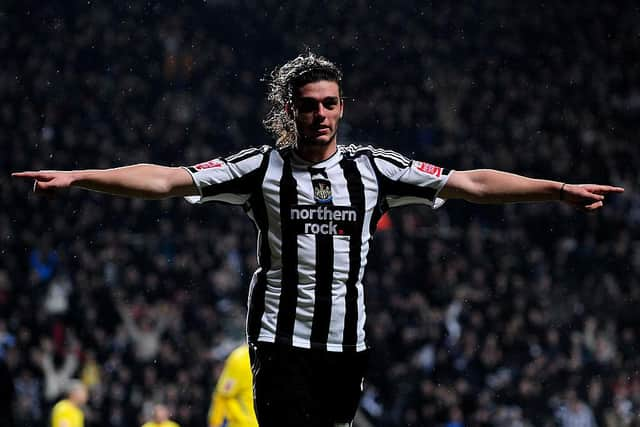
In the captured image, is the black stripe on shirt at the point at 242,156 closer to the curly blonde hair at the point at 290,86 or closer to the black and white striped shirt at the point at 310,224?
the black and white striped shirt at the point at 310,224

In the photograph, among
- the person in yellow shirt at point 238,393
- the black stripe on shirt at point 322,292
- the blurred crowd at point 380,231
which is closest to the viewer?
the black stripe on shirt at point 322,292

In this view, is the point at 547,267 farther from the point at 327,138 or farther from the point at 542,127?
the point at 327,138

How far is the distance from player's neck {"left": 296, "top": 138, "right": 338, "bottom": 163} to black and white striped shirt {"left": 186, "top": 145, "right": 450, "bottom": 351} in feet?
0.08

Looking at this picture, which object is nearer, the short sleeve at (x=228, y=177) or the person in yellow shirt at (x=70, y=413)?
the short sleeve at (x=228, y=177)

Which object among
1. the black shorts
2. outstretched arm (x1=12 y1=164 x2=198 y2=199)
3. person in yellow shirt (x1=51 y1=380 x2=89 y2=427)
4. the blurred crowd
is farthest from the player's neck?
the blurred crowd

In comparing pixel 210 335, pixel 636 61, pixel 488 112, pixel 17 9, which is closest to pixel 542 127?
pixel 488 112

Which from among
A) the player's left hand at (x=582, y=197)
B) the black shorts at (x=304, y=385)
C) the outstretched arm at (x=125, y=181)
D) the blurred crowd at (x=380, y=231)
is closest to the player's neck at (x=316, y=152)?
the outstretched arm at (x=125, y=181)

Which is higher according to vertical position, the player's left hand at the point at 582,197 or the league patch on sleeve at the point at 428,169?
the league patch on sleeve at the point at 428,169

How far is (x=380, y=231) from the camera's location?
1509 centimetres

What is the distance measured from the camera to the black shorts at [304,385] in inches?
153

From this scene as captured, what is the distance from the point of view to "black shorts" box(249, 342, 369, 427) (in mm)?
3881

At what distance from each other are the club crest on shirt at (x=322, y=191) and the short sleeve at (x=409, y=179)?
0.73 ft

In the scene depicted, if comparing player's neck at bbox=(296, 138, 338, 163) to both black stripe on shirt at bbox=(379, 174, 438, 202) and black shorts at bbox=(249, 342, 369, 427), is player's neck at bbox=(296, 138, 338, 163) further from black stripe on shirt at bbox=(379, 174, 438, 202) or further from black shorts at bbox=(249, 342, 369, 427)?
black shorts at bbox=(249, 342, 369, 427)

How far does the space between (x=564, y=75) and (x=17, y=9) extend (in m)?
10.4
